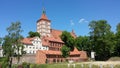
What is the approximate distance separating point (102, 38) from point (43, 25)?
48.3m

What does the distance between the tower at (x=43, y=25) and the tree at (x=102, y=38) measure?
39.9 meters

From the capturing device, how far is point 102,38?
6512 cm

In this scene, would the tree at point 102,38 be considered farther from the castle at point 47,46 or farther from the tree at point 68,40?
the tree at point 68,40

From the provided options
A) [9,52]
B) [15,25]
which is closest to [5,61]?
[9,52]

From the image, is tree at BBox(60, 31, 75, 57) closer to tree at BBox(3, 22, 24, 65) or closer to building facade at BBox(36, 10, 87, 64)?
building facade at BBox(36, 10, 87, 64)

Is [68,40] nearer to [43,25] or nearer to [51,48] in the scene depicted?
[51,48]

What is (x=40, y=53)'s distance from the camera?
6062 centimetres

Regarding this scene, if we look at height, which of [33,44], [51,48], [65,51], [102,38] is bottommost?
[65,51]

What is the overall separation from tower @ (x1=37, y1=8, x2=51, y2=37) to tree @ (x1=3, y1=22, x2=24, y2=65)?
5151 centimetres

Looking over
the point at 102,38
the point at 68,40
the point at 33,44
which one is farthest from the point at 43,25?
the point at 102,38

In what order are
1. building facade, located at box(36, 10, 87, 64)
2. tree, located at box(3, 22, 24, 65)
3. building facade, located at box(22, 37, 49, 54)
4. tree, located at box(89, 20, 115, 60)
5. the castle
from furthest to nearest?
building facade, located at box(22, 37, 49, 54) < tree, located at box(89, 20, 115, 60) < the castle < building facade, located at box(36, 10, 87, 64) < tree, located at box(3, 22, 24, 65)

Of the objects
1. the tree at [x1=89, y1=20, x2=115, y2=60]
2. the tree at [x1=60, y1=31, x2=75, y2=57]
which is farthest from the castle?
the tree at [x1=89, y1=20, x2=115, y2=60]

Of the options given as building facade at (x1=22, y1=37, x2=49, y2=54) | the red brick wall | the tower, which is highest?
the tower

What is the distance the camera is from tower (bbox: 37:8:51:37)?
10515 cm
